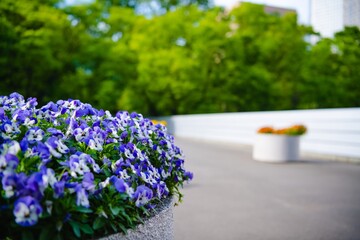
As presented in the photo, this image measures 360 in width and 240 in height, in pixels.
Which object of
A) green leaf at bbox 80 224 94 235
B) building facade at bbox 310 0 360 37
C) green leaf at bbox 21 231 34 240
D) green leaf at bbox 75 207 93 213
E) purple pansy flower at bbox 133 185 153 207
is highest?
building facade at bbox 310 0 360 37

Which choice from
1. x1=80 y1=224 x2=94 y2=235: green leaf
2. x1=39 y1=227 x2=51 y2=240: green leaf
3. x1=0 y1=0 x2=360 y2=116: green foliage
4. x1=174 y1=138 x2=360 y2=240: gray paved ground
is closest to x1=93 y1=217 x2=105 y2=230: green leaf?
x1=80 y1=224 x2=94 y2=235: green leaf

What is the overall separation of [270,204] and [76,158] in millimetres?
4031

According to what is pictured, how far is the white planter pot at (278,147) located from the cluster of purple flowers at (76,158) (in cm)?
718

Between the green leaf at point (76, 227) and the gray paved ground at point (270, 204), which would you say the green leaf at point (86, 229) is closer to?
the green leaf at point (76, 227)

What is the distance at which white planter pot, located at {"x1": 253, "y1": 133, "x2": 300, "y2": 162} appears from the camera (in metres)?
9.80

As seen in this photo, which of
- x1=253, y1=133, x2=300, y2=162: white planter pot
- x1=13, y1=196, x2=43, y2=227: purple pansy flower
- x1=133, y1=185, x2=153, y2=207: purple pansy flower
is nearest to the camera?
x1=13, y1=196, x2=43, y2=227: purple pansy flower

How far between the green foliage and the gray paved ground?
1960cm

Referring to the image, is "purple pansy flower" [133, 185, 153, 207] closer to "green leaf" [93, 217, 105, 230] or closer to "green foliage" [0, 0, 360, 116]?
"green leaf" [93, 217, 105, 230]

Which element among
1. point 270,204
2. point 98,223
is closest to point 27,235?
point 98,223

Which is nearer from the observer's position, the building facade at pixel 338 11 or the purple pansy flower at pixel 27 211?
the purple pansy flower at pixel 27 211

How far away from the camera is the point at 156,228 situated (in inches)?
82.7

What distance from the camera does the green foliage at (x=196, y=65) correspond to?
27.1 metres

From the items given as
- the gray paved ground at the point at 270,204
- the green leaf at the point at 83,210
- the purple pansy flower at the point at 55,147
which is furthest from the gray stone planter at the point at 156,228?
the gray paved ground at the point at 270,204

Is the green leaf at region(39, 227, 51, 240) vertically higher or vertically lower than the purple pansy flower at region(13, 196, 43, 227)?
lower
